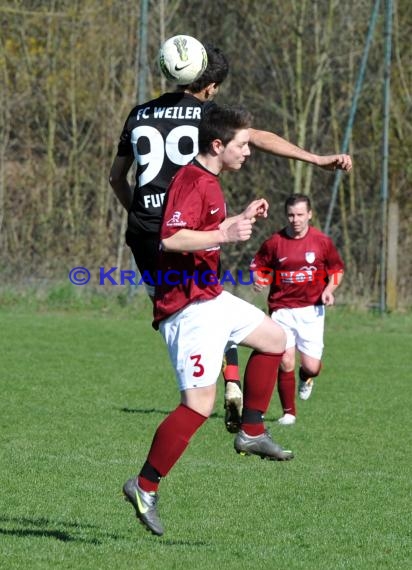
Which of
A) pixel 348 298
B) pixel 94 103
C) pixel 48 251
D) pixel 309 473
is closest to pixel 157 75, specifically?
pixel 94 103

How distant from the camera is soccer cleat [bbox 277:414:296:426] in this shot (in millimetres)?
8508

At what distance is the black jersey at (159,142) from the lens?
575 centimetres

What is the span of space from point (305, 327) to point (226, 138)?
4.38m

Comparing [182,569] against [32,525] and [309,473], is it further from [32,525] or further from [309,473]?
[309,473]

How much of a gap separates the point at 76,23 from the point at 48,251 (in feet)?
12.4

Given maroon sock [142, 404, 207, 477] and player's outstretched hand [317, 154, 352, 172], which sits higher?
player's outstretched hand [317, 154, 352, 172]

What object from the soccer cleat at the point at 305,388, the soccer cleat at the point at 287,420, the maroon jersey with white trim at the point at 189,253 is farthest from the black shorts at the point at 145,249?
the soccer cleat at the point at 305,388

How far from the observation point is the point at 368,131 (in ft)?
58.0

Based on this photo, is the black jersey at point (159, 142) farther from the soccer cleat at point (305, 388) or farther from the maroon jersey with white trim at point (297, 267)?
the soccer cleat at point (305, 388)

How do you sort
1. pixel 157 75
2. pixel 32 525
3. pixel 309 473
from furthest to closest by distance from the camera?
pixel 157 75 < pixel 309 473 < pixel 32 525

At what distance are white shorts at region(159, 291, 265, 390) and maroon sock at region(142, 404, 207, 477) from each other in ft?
0.41

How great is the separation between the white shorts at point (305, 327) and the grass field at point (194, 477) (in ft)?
1.66

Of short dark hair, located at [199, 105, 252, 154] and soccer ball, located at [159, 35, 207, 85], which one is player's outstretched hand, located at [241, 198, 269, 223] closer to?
short dark hair, located at [199, 105, 252, 154]

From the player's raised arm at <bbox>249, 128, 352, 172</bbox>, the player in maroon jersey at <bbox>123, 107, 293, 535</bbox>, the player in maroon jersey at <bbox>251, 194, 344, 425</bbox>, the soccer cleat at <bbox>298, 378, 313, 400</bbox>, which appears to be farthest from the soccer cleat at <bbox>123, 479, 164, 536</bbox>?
the soccer cleat at <bbox>298, 378, 313, 400</bbox>
